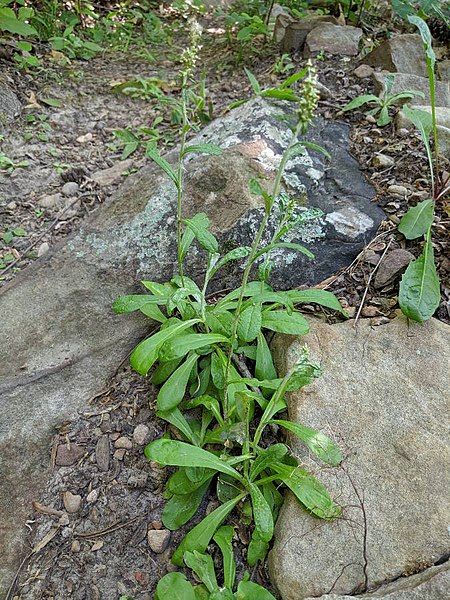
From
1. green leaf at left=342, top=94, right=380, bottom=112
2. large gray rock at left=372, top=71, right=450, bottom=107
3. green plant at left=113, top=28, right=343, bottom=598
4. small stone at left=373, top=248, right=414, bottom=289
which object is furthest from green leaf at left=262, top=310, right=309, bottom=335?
large gray rock at left=372, top=71, right=450, bottom=107

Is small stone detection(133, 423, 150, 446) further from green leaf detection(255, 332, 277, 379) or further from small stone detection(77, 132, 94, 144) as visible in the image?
small stone detection(77, 132, 94, 144)

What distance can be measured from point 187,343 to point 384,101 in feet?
8.11

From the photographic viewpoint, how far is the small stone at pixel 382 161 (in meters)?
3.38

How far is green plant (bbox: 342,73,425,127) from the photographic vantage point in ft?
11.9

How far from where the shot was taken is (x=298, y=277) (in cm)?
291

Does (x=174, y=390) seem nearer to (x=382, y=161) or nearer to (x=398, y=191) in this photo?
(x=398, y=191)

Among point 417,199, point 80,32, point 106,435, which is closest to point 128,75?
point 80,32

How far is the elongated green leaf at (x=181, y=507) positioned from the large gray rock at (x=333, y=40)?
3.93m

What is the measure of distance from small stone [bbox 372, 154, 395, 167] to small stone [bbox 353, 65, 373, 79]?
126 centimetres

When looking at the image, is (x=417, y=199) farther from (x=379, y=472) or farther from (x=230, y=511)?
(x=230, y=511)

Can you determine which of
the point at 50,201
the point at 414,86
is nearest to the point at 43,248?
the point at 50,201

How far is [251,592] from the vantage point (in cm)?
192

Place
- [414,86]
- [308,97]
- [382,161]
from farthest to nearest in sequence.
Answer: [414,86], [382,161], [308,97]

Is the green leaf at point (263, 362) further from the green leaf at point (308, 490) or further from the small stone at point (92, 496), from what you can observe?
the small stone at point (92, 496)
